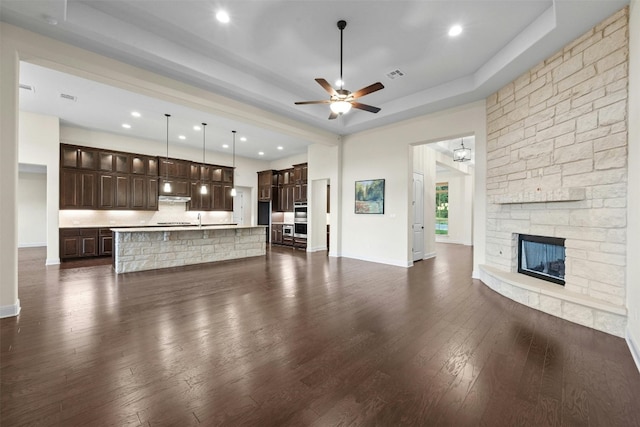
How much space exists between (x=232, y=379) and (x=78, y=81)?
5796mm

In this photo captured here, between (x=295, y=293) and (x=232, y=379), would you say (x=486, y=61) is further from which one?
(x=232, y=379)

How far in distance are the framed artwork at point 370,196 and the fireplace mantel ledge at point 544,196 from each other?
9.05 ft

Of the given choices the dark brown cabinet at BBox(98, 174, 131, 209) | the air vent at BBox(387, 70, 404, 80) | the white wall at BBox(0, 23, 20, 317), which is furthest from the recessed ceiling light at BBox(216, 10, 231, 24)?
the dark brown cabinet at BBox(98, 174, 131, 209)

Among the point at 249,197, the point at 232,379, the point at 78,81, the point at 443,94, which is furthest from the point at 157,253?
the point at 443,94

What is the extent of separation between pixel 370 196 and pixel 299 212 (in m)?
3.27

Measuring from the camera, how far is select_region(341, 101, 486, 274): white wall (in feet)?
16.8

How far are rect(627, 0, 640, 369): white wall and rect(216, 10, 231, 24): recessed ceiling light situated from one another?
14.1ft

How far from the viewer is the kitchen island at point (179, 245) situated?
17.9 feet

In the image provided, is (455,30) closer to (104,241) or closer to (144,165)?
(144,165)

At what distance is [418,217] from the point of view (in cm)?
714

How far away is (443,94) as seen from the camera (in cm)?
503

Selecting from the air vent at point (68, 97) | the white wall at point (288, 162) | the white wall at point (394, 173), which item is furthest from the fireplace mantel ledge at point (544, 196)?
the air vent at point (68, 97)

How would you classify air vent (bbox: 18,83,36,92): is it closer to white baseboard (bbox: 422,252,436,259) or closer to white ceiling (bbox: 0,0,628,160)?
white ceiling (bbox: 0,0,628,160)

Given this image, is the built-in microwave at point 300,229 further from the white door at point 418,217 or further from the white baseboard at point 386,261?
the white door at point 418,217
